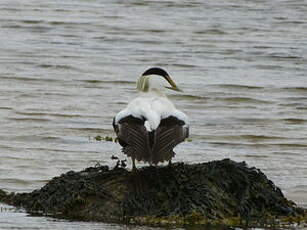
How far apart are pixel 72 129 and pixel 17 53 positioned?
6.76 meters

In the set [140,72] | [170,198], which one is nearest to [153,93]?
[170,198]

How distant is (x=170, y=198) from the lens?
10.5m

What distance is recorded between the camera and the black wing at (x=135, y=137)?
33.9 ft

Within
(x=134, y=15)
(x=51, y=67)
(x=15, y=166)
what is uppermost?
(x=134, y=15)

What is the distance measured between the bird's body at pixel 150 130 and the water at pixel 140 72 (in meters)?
0.78

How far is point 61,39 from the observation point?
81.3 ft

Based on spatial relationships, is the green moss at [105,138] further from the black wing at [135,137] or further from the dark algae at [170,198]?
the black wing at [135,137]

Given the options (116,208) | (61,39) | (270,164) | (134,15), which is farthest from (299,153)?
(134,15)

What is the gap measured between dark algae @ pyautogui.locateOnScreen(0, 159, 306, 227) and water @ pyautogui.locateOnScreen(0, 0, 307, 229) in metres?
0.37

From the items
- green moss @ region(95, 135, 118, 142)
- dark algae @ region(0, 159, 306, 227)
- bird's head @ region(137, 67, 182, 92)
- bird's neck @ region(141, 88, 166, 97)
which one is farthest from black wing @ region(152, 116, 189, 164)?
green moss @ region(95, 135, 118, 142)

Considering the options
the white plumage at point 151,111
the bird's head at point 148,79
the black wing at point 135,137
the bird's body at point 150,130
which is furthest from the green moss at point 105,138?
the black wing at point 135,137

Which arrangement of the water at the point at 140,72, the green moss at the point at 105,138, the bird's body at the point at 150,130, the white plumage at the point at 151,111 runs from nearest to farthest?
the bird's body at the point at 150,130
the white plumage at the point at 151,111
the water at the point at 140,72
the green moss at the point at 105,138

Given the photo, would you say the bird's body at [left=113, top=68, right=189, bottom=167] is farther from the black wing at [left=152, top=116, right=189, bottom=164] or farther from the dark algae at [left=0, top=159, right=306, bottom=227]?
the dark algae at [left=0, top=159, right=306, bottom=227]

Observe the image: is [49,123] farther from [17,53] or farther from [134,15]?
[134,15]
